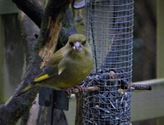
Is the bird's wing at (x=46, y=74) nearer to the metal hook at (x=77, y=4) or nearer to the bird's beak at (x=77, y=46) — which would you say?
the bird's beak at (x=77, y=46)

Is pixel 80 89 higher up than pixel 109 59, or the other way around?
pixel 109 59

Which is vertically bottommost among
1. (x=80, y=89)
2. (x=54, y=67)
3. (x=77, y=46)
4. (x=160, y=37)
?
(x=80, y=89)

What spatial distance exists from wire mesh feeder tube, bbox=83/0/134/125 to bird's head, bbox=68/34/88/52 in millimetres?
184

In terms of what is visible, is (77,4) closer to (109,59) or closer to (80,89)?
(80,89)

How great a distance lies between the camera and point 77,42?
4.09 metres

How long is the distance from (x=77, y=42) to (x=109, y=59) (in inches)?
13.4

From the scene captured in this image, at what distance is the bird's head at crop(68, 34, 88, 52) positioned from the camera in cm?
404

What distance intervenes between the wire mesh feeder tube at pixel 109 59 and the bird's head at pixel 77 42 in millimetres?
184

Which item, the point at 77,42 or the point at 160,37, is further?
the point at 160,37

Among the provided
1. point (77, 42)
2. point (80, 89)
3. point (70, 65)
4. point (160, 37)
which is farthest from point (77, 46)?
point (160, 37)

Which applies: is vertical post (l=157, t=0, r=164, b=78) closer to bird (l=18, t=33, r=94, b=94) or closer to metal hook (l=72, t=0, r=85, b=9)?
bird (l=18, t=33, r=94, b=94)

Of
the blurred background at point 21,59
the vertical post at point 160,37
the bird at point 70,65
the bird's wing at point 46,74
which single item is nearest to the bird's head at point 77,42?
the bird at point 70,65

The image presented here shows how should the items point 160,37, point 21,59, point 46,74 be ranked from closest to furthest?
1. point 46,74
2. point 21,59
3. point 160,37

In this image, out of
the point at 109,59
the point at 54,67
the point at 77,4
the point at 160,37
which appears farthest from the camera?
the point at 160,37
